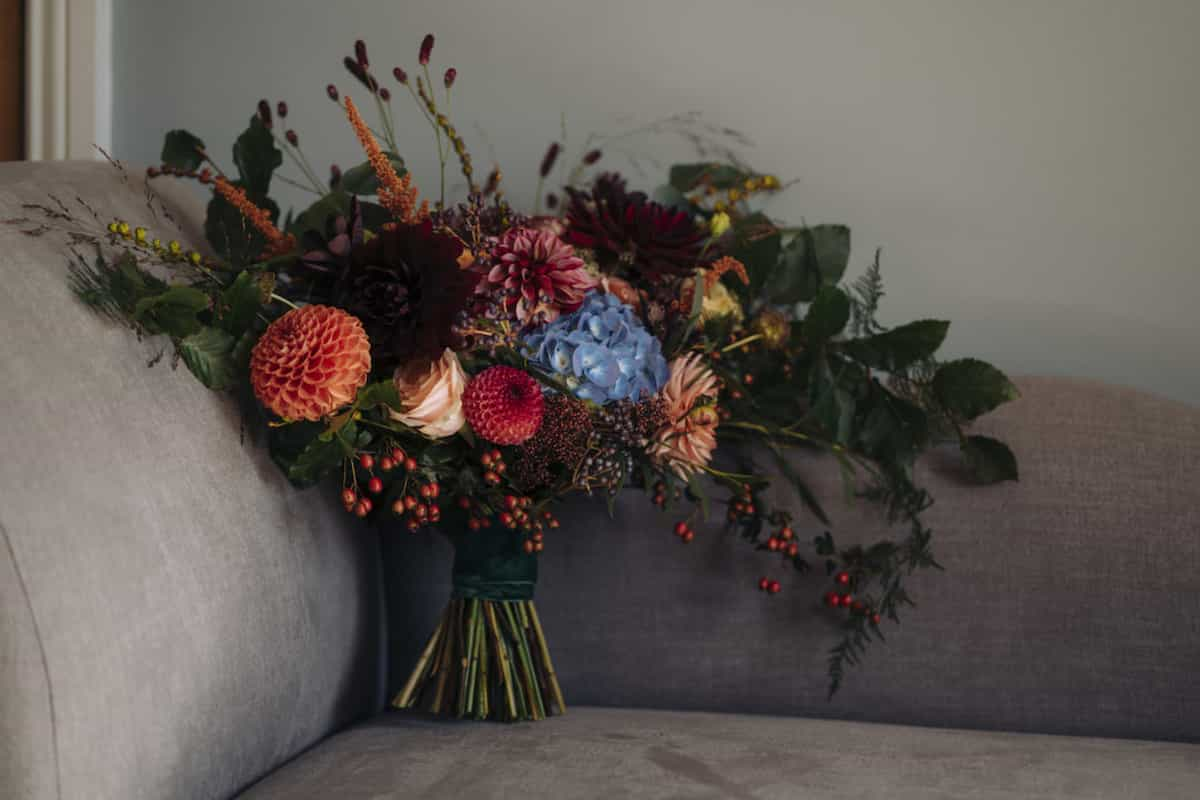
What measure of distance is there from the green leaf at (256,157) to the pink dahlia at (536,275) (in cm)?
29

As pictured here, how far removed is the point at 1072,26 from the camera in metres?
1.29

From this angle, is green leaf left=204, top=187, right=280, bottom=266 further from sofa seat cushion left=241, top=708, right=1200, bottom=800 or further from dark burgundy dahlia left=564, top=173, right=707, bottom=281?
sofa seat cushion left=241, top=708, right=1200, bottom=800

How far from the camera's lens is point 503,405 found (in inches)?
33.3

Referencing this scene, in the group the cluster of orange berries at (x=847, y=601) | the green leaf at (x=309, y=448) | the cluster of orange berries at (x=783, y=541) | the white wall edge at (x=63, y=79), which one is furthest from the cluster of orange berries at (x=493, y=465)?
the white wall edge at (x=63, y=79)

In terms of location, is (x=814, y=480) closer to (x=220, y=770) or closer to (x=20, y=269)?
(x=220, y=770)

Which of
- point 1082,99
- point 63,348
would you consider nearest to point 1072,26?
point 1082,99

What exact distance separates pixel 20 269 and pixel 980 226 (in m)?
1.14

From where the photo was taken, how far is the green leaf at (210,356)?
31.6 inches

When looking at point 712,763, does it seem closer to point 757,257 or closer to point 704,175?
point 757,257

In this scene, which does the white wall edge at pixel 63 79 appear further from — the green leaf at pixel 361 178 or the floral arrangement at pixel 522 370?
the green leaf at pixel 361 178

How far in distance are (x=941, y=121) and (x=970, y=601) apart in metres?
0.65

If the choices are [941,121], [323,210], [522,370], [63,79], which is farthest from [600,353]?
[63,79]

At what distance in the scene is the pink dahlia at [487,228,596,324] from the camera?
0.88m

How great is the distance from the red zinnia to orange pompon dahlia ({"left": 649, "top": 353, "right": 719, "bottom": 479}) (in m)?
0.14
